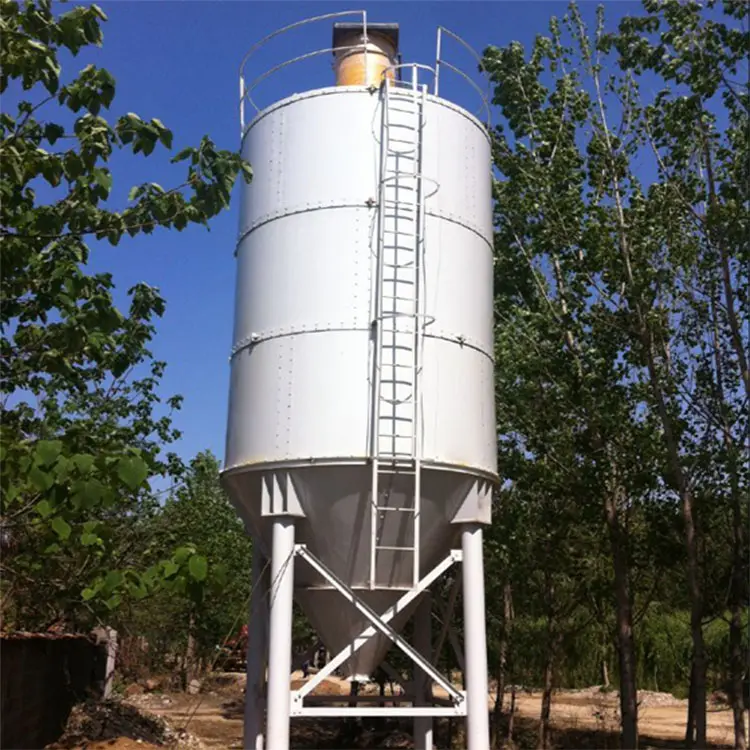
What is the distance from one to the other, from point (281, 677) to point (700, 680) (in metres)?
9.31

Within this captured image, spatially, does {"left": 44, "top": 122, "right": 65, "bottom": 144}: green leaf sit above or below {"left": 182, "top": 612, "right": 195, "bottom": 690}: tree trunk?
above

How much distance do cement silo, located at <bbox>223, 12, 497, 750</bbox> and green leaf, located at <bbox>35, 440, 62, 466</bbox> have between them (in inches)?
156

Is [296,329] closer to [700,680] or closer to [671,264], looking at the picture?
[671,264]

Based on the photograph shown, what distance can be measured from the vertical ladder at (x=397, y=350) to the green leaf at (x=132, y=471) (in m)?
3.65

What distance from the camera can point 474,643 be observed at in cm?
906

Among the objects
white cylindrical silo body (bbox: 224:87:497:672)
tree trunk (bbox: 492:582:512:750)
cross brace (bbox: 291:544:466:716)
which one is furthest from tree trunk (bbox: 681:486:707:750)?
cross brace (bbox: 291:544:466:716)

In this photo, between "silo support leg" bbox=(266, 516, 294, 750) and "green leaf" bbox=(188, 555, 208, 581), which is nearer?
"green leaf" bbox=(188, 555, 208, 581)

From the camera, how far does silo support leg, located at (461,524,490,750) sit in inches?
347

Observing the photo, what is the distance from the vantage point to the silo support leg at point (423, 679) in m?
10.4

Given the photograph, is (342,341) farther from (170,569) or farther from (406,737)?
(406,737)

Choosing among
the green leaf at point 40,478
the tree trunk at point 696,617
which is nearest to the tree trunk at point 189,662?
the tree trunk at point 696,617

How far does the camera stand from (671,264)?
15.4 metres

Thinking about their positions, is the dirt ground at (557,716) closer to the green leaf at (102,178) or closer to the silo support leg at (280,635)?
the silo support leg at (280,635)

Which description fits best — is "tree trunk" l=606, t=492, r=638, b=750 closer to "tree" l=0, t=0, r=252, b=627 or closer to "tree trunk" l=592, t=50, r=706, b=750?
"tree trunk" l=592, t=50, r=706, b=750
